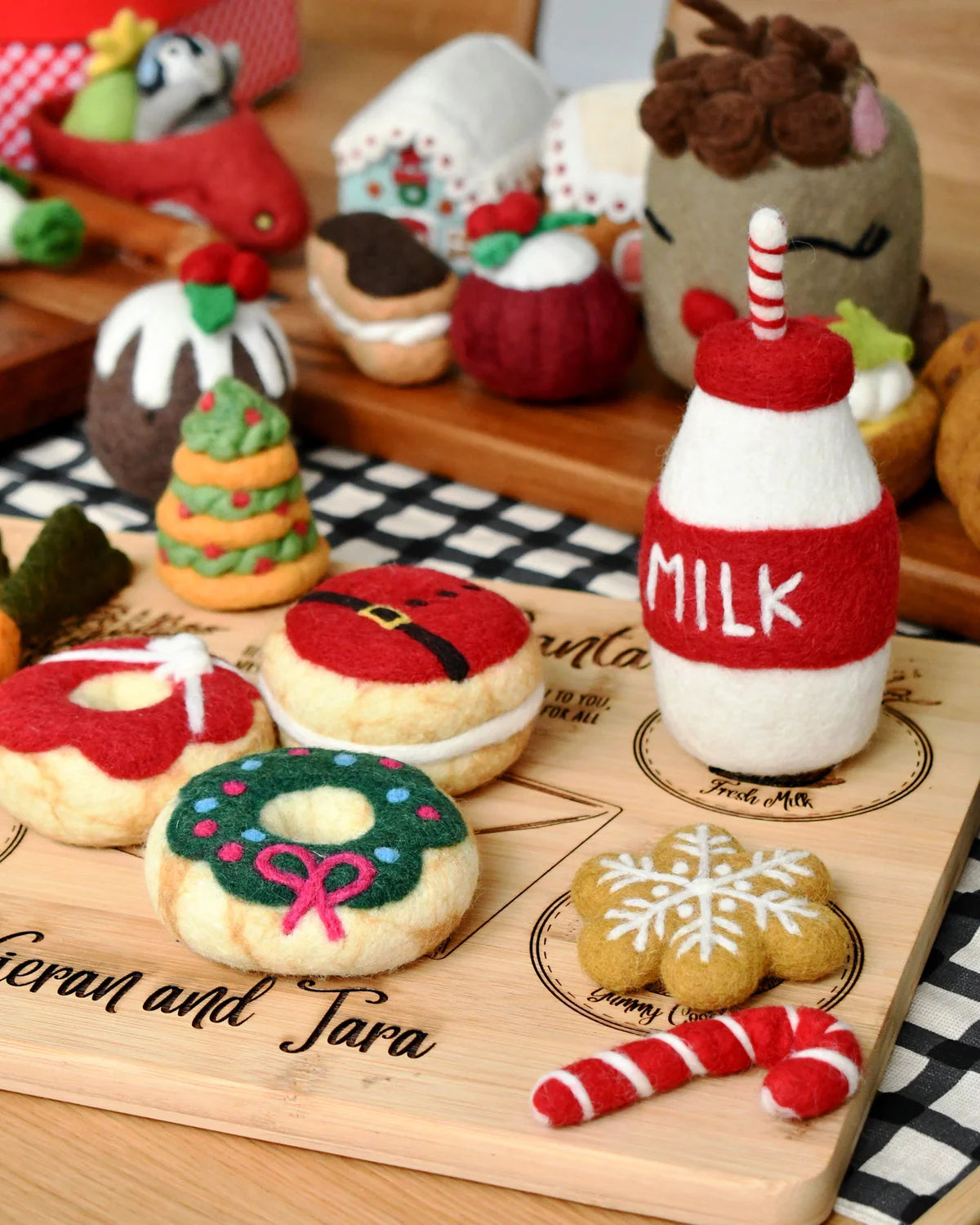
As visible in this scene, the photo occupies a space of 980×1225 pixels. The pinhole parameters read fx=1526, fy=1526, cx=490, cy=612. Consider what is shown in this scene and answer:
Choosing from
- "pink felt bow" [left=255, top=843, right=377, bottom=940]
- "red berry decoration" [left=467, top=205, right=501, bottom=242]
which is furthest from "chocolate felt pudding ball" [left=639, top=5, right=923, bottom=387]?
"pink felt bow" [left=255, top=843, right=377, bottom=940]

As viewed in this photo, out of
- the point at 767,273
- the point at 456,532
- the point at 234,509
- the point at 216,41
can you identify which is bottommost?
the point at 456,532

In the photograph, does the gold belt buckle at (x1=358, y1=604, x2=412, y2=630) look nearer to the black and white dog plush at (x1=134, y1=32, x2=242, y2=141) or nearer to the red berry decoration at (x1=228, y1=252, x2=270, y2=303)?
the red berry decoration at (x1=228, y1=252, x2=270, y2=303)

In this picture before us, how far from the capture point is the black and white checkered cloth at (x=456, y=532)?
731 mm

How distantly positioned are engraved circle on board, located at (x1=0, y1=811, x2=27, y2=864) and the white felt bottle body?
342 mm

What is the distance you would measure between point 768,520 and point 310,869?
27 cm

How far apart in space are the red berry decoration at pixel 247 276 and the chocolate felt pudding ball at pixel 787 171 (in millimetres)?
283

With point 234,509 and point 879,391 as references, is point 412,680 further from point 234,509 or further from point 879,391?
point 879,391

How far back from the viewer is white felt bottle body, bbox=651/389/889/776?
2.33 feet

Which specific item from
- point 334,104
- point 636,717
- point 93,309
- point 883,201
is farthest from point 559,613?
point 334,104

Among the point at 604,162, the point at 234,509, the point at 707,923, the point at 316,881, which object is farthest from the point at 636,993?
the point at 604,162

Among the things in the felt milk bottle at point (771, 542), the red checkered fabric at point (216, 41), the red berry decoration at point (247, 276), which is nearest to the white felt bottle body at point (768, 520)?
the felt milk bottle at point (771, 542)

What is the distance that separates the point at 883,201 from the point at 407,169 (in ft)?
1.60

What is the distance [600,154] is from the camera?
1317 mm

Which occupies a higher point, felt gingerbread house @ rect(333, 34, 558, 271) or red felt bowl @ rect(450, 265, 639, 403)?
felt gingerbread house @ rect(333, 34, 558, 271)
